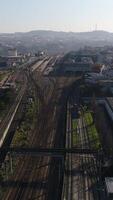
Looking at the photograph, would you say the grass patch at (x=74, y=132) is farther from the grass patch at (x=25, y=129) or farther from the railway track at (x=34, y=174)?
the grass patch at (x=25, y=129)

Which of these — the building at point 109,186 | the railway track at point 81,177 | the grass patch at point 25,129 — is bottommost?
the grass patch at point 25,129

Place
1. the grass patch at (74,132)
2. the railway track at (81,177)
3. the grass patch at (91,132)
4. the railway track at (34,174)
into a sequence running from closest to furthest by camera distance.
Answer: the railway track at (81,177)
the railway track at (34,174)
the grass patch at (91,132)
the grass patch at (74,132)

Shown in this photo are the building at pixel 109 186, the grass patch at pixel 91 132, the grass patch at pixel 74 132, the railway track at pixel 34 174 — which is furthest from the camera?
the grass patch at pixel 74 132

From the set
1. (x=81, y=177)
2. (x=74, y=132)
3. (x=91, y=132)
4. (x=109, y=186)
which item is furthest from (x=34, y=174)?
(x=91, y=132)

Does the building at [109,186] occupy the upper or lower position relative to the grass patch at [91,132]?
upper

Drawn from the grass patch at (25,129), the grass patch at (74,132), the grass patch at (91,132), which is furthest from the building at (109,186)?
the grass patch at (25,129)

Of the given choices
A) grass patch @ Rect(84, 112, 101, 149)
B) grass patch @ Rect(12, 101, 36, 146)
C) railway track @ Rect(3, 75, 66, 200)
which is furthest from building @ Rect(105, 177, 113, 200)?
grass patch @ Rect(12, 101, 36, 146)

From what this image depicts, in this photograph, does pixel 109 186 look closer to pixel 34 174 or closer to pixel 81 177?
pixel 81 177

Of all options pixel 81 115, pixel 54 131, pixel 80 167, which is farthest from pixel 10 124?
pixel 80 167

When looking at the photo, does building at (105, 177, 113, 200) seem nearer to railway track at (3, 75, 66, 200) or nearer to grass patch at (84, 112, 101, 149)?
railway track at (3, 75, 66, 200)

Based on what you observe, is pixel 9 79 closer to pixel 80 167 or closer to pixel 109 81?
pixel 109 81

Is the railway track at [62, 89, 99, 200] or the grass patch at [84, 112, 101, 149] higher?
the railway track at [62, 89, 99, 200]

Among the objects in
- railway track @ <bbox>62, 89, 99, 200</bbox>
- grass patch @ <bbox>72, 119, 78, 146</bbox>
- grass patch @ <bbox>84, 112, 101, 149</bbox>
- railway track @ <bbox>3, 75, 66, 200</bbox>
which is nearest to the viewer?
railway track @ <bbox>62, 89, 99, 200</bbox>
